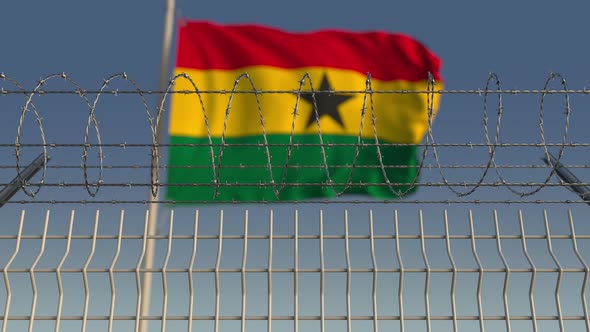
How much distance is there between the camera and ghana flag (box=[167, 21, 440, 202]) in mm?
12602

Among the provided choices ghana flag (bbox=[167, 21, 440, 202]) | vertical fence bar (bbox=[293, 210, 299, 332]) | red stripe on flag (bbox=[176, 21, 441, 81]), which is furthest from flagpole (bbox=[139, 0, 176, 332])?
vertical fence bar (bbox=[293, 210, 299, 332])

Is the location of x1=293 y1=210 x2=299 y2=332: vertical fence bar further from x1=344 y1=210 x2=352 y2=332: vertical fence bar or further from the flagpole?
the flagpole

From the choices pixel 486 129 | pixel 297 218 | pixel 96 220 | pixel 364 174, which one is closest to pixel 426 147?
pixel 486 129

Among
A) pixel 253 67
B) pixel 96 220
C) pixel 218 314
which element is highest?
pixel 253 67

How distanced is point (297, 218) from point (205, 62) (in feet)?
25.2

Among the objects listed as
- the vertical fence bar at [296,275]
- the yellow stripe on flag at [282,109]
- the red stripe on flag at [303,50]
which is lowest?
the vertical fence bar at [296,275]

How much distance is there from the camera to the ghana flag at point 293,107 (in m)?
12.6

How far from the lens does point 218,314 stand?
→ 6090 millimetres

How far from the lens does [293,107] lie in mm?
13766

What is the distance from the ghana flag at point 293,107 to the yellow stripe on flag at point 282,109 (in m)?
0.02

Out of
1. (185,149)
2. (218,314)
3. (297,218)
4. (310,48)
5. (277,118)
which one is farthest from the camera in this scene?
(310,48)

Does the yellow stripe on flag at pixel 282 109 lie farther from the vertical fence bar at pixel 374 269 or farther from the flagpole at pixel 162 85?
the vertical fence bar at pixel 374 269

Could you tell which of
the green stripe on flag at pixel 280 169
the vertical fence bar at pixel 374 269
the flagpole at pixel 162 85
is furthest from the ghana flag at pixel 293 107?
the vertical fence bar at pixel 374 269

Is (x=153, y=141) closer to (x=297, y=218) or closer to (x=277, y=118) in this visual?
(x=297, y=218)
